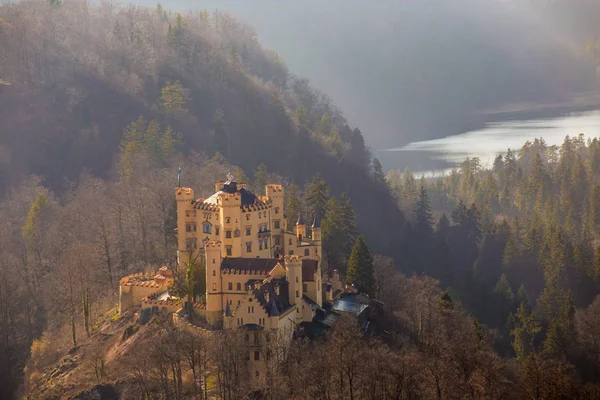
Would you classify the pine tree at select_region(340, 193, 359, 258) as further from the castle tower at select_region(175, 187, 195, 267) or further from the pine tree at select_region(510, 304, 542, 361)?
the castle tower at select_region(175, 187, 195, 267)

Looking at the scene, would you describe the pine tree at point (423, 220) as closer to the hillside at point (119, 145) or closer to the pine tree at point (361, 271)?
the hillside at point (119, 145)

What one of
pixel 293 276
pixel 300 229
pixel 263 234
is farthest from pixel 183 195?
pixel 293 276

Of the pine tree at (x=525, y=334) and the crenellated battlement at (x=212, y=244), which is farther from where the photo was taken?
the pine tree at (x=525, y=334)

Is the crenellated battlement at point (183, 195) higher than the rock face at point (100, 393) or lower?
higher

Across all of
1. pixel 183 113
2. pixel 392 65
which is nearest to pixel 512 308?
pixel 183 113

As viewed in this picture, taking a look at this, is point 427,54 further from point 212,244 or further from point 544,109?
point 212,244

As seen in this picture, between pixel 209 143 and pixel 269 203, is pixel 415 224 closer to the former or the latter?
pixel 209 143

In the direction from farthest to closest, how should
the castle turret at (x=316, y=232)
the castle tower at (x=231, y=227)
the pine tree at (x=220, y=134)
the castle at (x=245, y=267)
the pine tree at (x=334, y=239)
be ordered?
the pine tree at (x=220, y=134)
the pine tree at (x=334, y=239)
the castle turret at (x=316, y=232)
the castle tower at (x=231, y=227)
the castle at (x=245, y=267)

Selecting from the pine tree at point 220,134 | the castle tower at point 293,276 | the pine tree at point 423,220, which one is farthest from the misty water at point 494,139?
the castle tower at point 293,276
